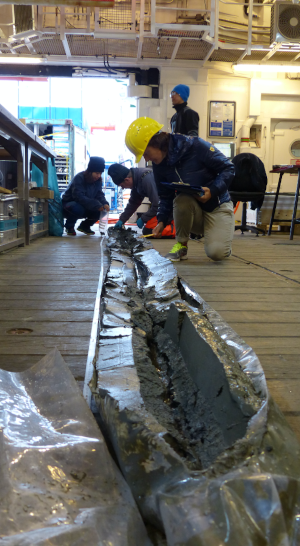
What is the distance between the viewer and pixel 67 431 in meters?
0.74

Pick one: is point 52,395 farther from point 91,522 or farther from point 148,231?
point 148,231

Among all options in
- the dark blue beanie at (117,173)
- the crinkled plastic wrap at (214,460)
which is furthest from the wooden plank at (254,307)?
the dark blue beanie at (117,173)

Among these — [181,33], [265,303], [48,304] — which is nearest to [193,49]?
[181,33]

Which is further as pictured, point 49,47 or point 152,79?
point 152,79

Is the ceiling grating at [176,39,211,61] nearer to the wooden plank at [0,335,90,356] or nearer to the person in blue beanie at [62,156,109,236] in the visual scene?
the person in blue beanie at [62,156,109,236]

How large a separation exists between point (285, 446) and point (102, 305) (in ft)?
3.31

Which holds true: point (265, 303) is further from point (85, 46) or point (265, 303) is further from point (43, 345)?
point (85, 46)

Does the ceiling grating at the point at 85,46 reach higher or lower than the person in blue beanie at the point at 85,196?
higher

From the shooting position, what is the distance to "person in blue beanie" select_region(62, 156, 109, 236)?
18.0 ft

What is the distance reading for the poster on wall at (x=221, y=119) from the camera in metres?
8.05

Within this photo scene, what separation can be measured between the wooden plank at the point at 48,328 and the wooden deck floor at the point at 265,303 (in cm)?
54

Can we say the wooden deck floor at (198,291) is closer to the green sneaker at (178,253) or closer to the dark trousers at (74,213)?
the green sneaker at (178,253)

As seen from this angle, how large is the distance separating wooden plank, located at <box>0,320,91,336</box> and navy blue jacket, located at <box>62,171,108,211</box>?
407 cm

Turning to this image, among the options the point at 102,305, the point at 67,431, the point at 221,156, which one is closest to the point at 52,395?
the point at 67,431
